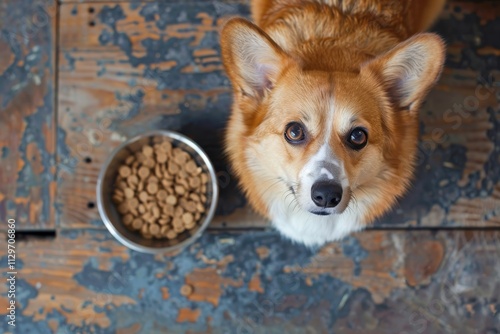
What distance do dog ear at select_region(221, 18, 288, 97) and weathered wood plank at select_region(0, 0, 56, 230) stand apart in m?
1.18

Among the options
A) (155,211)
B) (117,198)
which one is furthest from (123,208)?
(155,211)

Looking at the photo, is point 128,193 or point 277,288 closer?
point 128,193

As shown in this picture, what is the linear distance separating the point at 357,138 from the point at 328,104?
0.49 feet

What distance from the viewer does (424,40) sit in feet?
4.84

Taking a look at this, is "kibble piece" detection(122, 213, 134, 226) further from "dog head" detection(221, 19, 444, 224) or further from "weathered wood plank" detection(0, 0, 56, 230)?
"dog head" detection(221, 19, 444, 224)

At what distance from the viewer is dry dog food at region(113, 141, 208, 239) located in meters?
2.19

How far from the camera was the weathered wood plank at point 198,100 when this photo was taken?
7.64ft

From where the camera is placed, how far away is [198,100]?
2369mm

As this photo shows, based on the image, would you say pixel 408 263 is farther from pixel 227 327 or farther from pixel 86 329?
pixel 86 329

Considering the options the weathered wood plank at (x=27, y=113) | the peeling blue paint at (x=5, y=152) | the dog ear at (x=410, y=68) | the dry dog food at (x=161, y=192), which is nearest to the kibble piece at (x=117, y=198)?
the dry dog food at (x=161, y=192)

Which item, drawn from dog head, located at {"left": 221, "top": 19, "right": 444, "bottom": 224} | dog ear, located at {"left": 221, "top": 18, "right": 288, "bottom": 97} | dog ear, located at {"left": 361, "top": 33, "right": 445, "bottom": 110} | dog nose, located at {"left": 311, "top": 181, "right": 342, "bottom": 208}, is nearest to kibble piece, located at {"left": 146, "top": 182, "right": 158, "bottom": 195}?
dog head, located at {"left": 221, "top": 19, "right": 444, "bottom": 224}

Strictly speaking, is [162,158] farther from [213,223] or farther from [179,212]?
[213,223]

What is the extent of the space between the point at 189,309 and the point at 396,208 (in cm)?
109

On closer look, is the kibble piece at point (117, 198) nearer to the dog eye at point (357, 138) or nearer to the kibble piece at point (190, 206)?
the kibble piece at point (190, 206)
